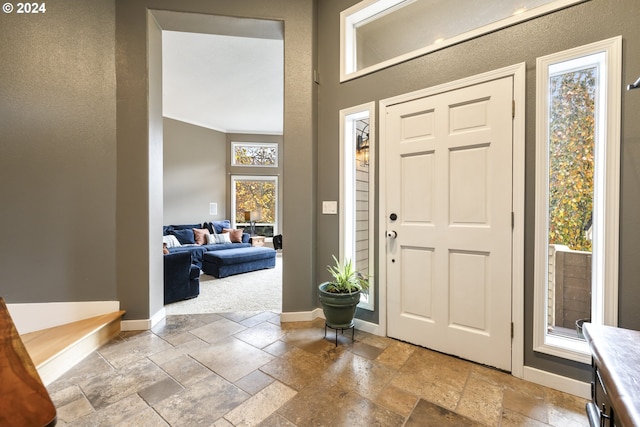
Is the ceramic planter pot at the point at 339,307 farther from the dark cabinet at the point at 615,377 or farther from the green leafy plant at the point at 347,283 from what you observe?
the dark cabinet at the point at 615,377

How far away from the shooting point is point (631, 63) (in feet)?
4.85

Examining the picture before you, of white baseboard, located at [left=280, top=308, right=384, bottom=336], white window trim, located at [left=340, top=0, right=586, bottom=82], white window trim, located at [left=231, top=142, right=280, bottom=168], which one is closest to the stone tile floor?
white baseboard, located at [left=280, top=308, right=384, bottom=336]

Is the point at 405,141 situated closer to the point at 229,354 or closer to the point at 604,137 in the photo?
the point at 604,137

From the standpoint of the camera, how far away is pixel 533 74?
1748 millimetres

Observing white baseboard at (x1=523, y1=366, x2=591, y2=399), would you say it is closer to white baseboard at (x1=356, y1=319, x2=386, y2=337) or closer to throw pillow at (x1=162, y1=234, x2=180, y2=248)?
white baseboard at (x1=356, y1=319, x2=386, y2=337)

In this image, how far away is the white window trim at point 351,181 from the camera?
2449 mm

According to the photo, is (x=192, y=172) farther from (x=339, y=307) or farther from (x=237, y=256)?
(x=339, y=307)

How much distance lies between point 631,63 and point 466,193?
1.06m

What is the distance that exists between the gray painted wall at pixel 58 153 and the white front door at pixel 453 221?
2610mm

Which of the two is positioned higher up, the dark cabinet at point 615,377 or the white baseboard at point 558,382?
the dark cabinet at point 615,377

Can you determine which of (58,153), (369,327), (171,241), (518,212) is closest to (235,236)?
(171,241)

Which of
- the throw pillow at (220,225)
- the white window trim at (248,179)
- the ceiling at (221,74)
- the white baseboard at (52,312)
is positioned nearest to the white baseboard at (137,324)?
the white baseboard at (52,312)

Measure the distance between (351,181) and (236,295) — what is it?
2348mm

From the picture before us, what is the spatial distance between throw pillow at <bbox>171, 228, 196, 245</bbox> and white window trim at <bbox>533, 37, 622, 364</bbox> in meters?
5.71
